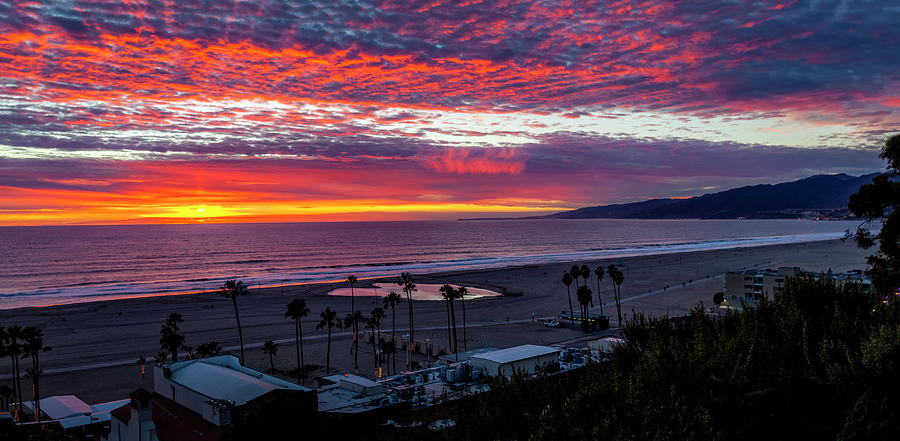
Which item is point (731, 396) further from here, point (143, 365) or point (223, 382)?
point (143, 365)

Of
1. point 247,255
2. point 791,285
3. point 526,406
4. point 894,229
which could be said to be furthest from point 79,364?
point 247,255

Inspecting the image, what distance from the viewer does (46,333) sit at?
63562 mm

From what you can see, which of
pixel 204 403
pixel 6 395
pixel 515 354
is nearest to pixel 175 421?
pixel 204 403

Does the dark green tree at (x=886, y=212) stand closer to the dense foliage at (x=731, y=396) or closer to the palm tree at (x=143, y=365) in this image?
the dense foliage at (x=731, y=396)

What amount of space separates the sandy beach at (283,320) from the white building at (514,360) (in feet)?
51.4

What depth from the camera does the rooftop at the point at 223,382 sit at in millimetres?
21297

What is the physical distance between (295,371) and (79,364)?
21.5 metres

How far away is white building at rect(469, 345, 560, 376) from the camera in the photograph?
29.8 meters

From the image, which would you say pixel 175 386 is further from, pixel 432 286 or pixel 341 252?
pixel 341 252

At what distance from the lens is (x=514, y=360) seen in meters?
30.0

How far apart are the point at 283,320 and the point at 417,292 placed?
100 feet

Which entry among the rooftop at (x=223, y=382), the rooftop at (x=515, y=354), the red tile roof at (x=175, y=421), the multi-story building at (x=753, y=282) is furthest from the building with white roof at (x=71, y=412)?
the multi-story building at (x=753, y=282)

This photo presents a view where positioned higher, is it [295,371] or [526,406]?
[526,406]

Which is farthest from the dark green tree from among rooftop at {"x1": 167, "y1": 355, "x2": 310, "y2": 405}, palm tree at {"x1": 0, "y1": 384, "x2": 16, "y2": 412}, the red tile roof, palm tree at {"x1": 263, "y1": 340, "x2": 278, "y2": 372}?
palm tree at {"x1": 0, "y1": 384, "x2": 16, "y2": 412}
